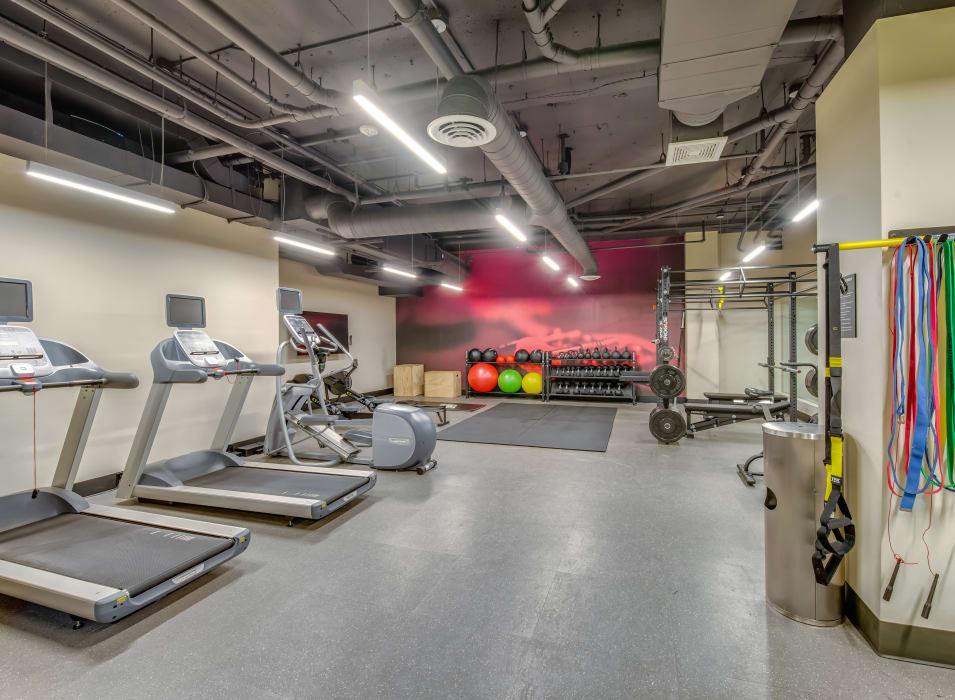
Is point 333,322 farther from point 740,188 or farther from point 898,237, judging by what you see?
point 898,237

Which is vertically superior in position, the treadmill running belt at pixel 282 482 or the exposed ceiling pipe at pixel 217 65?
the exposed ceiling pipe at pixel 217 65

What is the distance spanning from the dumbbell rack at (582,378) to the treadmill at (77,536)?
789 cm

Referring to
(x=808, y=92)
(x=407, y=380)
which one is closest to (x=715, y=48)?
(x=808, y=92)

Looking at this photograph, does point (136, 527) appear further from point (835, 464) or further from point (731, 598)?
point (835, 464)

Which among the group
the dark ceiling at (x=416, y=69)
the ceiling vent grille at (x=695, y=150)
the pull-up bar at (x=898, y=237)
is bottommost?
the pull-up bar at (x=898, y=237)

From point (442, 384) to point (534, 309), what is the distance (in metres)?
2.93

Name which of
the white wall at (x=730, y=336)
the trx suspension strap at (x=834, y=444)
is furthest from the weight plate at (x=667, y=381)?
the trx suspension strap at (x=834, y=444)

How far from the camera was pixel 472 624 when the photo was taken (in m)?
2.30

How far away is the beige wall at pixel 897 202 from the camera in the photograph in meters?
2.01

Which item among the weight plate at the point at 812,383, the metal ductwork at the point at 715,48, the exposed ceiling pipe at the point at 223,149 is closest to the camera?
the metal ductwork at the point at 715,48

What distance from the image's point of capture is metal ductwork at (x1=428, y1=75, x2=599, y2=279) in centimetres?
313

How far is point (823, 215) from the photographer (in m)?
2.62

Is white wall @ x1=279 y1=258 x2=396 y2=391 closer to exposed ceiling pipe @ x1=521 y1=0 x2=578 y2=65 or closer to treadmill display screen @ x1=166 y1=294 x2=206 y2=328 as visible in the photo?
treadmill display screen @ x1=166 y1=294 x2=206 y2=328

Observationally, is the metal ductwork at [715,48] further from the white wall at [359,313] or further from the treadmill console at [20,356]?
the white wall at [359,313]
